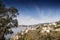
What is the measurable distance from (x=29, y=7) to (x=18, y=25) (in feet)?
3.87

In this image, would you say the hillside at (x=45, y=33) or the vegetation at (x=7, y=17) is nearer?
the hillside at (x=45, y=33)

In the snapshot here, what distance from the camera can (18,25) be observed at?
9.78m

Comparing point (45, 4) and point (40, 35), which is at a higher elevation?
point (45, 4)

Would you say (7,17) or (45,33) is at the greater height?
(7,17)

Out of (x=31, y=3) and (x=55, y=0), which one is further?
(x=31, y=3)

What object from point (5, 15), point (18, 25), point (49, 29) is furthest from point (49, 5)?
point (49, 29)

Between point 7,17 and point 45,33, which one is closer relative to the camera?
point 45,33

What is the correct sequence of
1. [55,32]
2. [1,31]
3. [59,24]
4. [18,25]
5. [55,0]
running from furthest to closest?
[18,25] → [1,31] → [55,0] → [59,24] → [55,32]

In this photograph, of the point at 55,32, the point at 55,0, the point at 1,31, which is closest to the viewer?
the point at 55,32

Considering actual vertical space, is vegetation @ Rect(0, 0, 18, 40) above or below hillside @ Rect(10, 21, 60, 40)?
above

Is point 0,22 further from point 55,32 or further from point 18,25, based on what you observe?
point 55,32

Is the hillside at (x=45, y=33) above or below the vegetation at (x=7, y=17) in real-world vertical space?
below

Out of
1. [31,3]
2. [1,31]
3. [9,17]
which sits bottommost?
[1,31]

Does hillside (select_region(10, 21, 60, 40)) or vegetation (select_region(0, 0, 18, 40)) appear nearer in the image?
hillside (select_region(10, 21, 60, 40))
